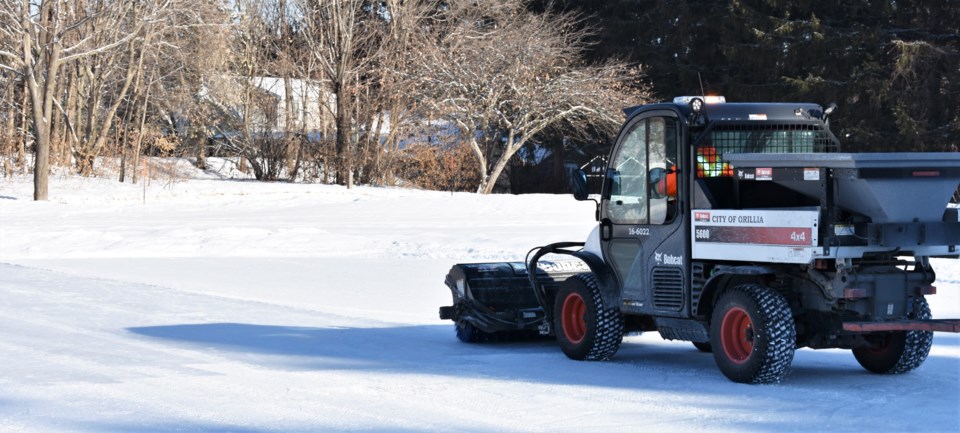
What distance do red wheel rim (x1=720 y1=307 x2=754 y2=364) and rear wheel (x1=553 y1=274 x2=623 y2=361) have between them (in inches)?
49.9

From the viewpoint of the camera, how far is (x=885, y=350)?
9719 millimetres

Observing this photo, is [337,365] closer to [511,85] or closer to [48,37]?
[511,85]

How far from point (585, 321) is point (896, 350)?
241 centimetres

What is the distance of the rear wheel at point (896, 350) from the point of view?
373 inches

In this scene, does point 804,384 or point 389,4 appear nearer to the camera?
point 804,384

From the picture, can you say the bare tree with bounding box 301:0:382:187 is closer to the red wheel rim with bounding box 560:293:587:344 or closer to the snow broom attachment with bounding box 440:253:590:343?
the snow broom attachment with bounding box 440:253:590:343

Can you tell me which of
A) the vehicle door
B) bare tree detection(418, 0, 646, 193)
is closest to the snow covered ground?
the vehicle door

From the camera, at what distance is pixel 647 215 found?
9.98 meters

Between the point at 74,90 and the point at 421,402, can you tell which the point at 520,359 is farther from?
the point at 74,90

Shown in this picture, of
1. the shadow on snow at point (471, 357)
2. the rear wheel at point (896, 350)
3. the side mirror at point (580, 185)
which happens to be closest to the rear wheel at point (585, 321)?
the shadow on snow at point (471, 357)

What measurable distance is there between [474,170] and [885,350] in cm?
3506

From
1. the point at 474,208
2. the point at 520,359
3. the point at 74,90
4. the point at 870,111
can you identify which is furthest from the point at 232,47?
the point at 520,359

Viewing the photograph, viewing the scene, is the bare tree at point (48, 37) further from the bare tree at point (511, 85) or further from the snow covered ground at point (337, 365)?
→ the snow covered ground at point (337, 365)

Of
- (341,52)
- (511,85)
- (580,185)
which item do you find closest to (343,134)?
(341,52)
